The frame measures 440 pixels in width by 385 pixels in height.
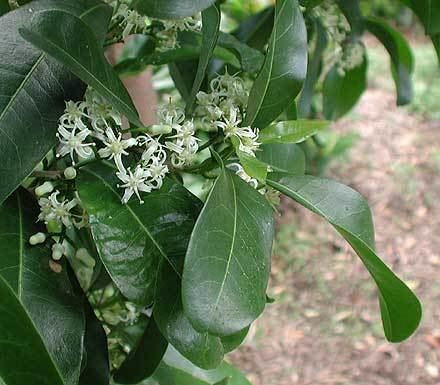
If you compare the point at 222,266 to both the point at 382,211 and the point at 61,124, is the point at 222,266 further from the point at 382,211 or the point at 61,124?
the point at 382,211

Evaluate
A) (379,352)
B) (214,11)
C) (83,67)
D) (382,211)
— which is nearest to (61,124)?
(83,67)

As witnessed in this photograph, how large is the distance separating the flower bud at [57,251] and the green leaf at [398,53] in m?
0.68

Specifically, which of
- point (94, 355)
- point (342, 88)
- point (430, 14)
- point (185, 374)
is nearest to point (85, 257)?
point (94, 355)

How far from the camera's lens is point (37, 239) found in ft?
1.88

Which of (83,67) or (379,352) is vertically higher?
(83,67)

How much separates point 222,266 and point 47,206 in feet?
0.58

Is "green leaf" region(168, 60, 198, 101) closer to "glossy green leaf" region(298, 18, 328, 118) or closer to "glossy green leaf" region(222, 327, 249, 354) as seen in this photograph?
"glossy green leaf" region(298, 18, 328, 118)

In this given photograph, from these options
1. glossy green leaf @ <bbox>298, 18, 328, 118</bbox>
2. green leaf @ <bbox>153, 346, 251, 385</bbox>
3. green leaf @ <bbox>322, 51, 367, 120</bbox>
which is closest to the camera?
green leaf @ <bbox>153, 346, 251, 385</bbox>

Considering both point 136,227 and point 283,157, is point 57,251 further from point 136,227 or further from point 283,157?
point 283,157

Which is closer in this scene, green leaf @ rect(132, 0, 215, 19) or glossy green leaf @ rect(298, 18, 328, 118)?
green leaf @ rect(132, 0, 215, 19)

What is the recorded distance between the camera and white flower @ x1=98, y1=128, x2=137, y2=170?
54cm

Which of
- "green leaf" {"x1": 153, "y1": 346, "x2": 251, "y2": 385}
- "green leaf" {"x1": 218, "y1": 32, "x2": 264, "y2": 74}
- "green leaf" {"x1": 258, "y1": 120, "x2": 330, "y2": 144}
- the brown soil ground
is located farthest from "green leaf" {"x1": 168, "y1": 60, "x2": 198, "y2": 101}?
the brown soil ground

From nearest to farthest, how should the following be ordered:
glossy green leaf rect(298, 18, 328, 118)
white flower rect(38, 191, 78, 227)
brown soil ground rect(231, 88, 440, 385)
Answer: white flower rect(38, 191, 78, 227), glossy green leaf rect(298, 18, 328, 118), brown soil ground rect(231, 88, 440, 385)

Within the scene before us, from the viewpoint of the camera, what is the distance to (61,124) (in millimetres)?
537
